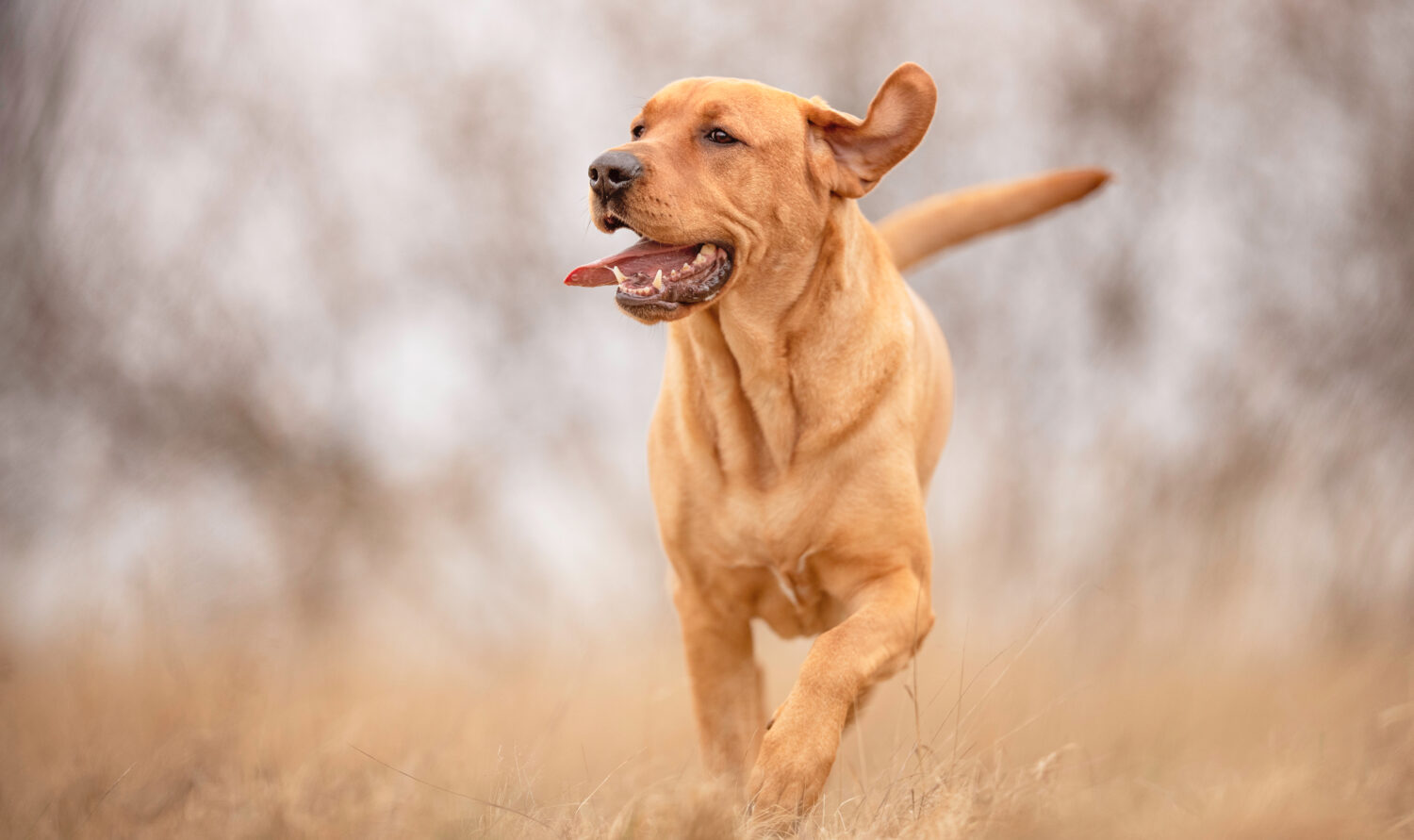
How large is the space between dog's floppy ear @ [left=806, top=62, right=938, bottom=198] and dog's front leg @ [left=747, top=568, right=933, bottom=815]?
1146mm

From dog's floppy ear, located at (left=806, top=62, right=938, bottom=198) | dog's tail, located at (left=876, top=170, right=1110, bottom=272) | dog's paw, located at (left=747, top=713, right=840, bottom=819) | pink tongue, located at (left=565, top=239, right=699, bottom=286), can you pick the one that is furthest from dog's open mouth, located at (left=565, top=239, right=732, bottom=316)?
dog's tail, located at (left=876, top=170, right=1110, bottom=272)

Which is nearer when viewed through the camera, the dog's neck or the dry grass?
the dry grass

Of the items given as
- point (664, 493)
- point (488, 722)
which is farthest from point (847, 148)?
point (488, 722)

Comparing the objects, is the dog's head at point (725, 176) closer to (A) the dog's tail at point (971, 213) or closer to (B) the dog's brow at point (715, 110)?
(B) the dog's brow at point (715, 110)

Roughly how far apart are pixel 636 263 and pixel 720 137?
0.45m

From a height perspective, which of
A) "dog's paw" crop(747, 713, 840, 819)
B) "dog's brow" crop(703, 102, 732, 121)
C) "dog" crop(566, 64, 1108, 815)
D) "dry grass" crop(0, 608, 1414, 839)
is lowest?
"dry grass" crop(0, 608, 1414, 839)

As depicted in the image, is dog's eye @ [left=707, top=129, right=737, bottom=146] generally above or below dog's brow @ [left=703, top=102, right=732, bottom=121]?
below

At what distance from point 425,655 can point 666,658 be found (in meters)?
1.25

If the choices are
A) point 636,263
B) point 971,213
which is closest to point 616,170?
point 636,263

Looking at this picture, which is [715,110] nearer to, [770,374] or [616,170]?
[616,170]

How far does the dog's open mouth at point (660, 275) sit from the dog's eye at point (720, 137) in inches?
11.6

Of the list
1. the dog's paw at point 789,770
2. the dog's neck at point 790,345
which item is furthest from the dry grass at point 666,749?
the dog's neck at point 790,345

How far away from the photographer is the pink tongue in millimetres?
2768

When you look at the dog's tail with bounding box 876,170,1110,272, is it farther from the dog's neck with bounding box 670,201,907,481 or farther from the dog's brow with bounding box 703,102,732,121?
the dog's brow with bounding box 703,102,732,121
